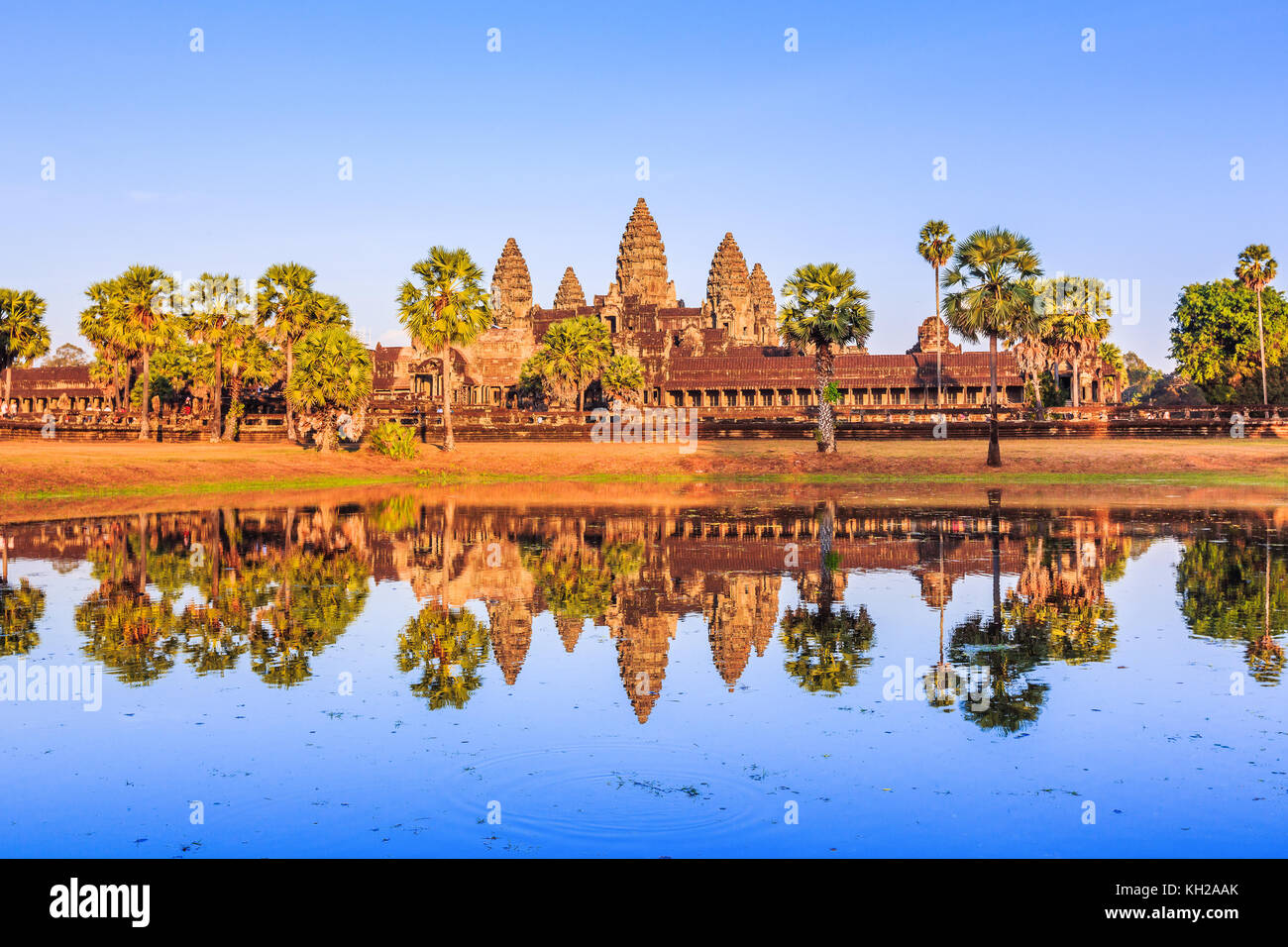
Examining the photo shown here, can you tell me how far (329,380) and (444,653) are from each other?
45696 mm

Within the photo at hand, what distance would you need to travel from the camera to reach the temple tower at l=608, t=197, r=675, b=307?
137 metres

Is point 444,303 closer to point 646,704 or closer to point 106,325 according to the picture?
point 106,325

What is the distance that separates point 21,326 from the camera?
237ft

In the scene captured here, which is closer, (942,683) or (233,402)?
(942,683)

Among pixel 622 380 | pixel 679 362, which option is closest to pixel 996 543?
pixel 622 380

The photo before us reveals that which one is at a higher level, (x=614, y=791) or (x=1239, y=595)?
(x=1239, y=595)

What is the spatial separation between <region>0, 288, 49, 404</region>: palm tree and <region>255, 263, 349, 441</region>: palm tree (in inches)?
625

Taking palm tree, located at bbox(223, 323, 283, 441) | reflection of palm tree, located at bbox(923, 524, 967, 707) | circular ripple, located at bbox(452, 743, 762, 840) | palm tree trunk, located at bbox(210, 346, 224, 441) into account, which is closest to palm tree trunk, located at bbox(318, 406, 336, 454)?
palm tree trunk, located at bbox(210, 346, 224, 441)

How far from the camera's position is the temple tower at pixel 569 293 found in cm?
14475

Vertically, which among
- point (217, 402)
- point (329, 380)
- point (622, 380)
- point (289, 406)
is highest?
point (622, 380)

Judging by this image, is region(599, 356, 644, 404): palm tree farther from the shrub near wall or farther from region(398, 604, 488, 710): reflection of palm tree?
region(398, 604, 488, 710): reflection of palm tree
